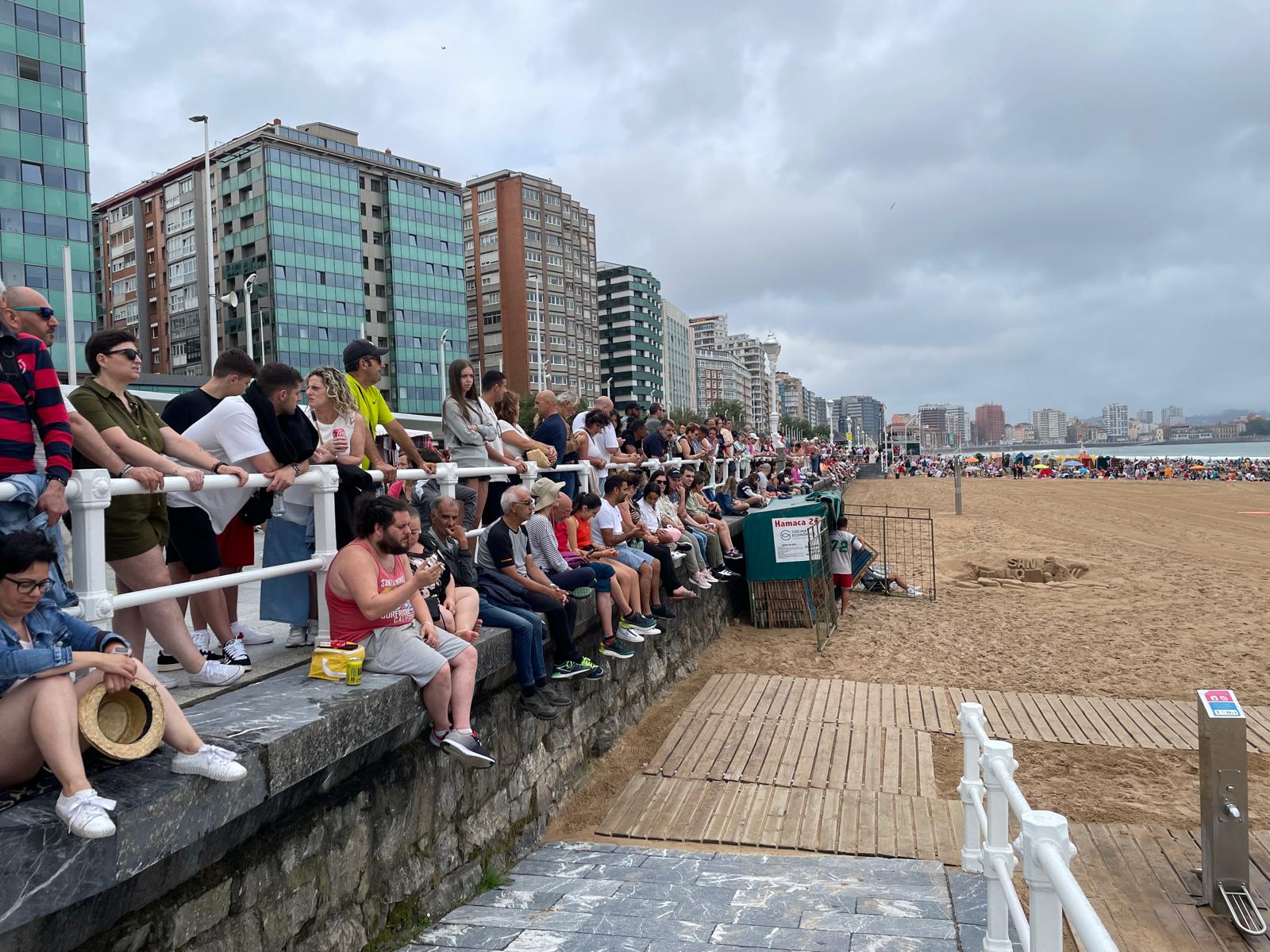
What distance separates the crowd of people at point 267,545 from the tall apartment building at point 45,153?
4349 centimetres

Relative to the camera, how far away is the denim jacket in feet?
7.71

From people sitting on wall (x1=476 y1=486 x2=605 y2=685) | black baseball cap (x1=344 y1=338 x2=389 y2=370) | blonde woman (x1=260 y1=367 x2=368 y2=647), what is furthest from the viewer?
people sitting on wall (x1=476 y1=486 x2=605 y2=685)

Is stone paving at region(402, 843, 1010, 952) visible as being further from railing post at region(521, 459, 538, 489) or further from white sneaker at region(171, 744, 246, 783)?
railing post at region(521, 459, 538, 489)

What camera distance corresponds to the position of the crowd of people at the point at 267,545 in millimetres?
2523

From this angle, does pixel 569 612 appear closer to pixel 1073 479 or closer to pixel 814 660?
pixel 814 660

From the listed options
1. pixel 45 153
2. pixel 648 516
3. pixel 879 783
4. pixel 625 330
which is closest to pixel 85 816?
pixel 879 783

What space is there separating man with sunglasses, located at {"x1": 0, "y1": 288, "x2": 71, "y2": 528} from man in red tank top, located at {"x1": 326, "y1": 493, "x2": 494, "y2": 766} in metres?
1.33

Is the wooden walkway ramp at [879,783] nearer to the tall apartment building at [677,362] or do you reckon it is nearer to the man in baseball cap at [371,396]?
the man in baseball cap at [371,396]

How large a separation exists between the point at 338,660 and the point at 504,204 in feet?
319

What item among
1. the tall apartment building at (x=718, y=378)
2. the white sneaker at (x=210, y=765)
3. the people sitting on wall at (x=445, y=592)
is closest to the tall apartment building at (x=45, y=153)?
the people sitting on wall at (x=445, y=592)

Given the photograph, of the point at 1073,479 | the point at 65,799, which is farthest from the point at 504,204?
the point at 65,799

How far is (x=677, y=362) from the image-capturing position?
146375mm

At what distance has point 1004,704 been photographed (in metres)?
8.86

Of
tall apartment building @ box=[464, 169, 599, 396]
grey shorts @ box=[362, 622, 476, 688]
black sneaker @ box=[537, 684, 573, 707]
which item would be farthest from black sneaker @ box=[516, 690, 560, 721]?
tall apartment building @ box=[464, 169, 599, 396]
